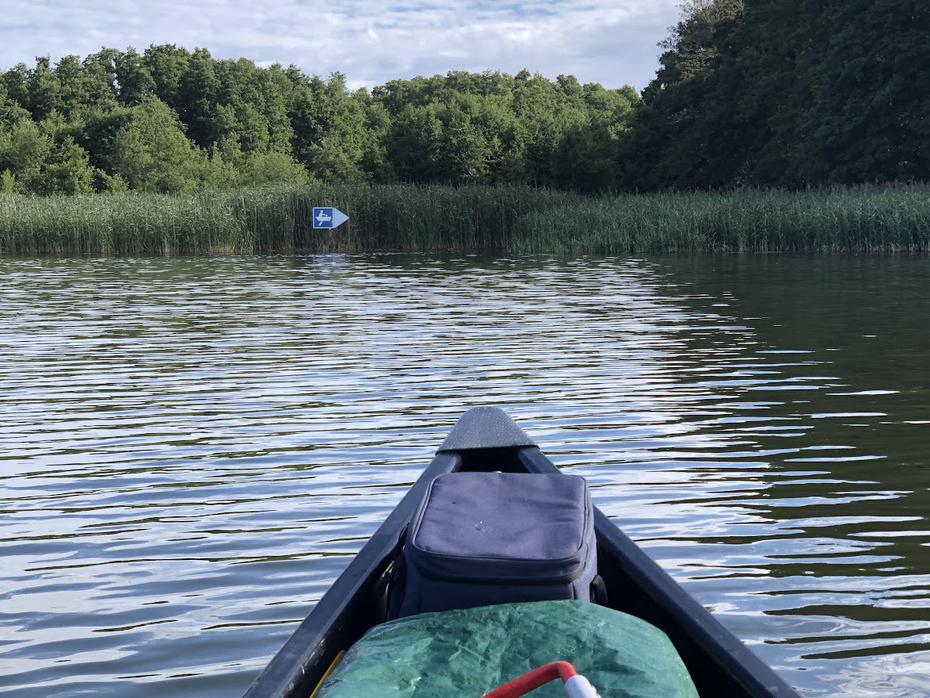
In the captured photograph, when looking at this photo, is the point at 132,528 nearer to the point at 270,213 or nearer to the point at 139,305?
the point at 139,305

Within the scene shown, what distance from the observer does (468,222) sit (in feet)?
93.3

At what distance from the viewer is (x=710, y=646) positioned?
2.25m

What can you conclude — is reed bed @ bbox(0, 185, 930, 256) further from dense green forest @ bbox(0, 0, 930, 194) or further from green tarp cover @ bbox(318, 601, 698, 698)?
green tarp cover @ bbox(318, 601, 698, 698)

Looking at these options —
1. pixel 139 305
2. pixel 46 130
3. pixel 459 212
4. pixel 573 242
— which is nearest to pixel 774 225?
pixel 573 242

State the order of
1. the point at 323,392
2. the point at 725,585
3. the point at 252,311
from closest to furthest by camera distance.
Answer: the point at 725,585
the point at 323,392
the point at 252,311

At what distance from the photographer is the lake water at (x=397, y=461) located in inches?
136

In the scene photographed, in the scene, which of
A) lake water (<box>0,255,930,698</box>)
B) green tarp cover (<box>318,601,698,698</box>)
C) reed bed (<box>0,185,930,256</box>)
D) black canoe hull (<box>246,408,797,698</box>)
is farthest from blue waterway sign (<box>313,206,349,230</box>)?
green tarp cover (<box>318,601,698,698</box>)

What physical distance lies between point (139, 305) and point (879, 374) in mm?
9545

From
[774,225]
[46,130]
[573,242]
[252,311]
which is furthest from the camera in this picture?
[46,130]

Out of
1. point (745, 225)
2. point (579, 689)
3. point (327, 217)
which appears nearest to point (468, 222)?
point (327, 217)

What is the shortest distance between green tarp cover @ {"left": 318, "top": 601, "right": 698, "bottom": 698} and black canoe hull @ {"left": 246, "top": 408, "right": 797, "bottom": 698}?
122 mm

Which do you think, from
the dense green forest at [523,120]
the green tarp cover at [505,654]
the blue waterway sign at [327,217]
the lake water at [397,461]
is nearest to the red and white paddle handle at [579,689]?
the green tarp cover at [505,654]

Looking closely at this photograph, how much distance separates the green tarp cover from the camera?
6.37ft

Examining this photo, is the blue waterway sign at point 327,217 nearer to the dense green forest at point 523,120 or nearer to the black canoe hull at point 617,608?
the dense green forest at point 523,120
